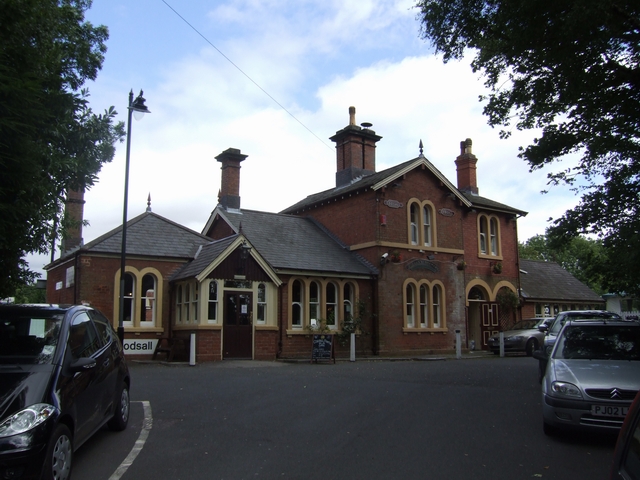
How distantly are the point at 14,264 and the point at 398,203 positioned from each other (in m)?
20.0

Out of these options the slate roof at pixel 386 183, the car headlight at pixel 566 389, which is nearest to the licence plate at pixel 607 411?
the car headlight at pixel 566 389

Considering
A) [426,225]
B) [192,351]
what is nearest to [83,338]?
[192,351]

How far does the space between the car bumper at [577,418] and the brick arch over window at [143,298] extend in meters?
16.4

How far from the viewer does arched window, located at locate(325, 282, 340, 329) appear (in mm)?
24688

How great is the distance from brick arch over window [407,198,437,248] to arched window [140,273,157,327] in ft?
37.7

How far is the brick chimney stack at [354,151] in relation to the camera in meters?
29.3

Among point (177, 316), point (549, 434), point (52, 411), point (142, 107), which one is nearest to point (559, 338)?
point (549, 434)

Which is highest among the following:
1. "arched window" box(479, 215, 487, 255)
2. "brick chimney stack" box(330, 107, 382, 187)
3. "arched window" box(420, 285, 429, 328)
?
"brick chimney stack" box(330, 107, 382, 187)

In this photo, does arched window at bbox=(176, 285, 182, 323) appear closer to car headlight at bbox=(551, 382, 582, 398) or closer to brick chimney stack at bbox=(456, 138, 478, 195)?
car headlight at bbox=(551, 382, 582, 398)

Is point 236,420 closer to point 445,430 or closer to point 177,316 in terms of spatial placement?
point 445,430

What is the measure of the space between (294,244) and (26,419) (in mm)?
21039

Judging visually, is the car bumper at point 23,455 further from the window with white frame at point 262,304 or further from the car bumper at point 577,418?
the window with white frame at point 262,304

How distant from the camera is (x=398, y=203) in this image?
26.7 meters

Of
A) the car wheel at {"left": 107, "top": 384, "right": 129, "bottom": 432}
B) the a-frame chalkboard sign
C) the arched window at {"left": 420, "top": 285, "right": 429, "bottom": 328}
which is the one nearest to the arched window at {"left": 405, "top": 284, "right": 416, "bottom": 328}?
the arched window at {"left": 420, "top": 285, "right": 429, "bottom": 328}
